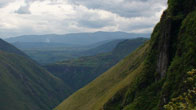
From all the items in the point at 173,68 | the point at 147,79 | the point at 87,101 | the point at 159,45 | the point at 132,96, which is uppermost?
the point at 159,45

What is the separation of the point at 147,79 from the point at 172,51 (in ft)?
46.7

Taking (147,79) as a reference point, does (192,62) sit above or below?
above

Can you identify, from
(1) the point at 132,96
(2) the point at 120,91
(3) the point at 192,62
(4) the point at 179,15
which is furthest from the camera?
(2) the point at 120,91

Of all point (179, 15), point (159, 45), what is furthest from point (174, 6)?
point (159, 45)

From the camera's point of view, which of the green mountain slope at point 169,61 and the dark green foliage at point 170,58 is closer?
the green mountain slope at point 169,61

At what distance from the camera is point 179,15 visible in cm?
8150

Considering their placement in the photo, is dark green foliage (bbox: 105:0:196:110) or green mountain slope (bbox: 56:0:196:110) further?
dark green foliage (bbox: 105:0:196:110)

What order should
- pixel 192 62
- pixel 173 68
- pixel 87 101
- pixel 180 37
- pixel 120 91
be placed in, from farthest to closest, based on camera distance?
1. pixel 87 101
2. pixel 120 91
3. pixel 180 37
4. pixel 173 68
5. pixel 192 62

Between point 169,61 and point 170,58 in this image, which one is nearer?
point 169,61

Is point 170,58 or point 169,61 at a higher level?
point 170,58

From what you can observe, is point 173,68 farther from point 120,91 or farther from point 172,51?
point 120,91

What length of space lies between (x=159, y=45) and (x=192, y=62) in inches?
915

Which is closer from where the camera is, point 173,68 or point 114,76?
point 173,68

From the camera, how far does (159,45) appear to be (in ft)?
281
